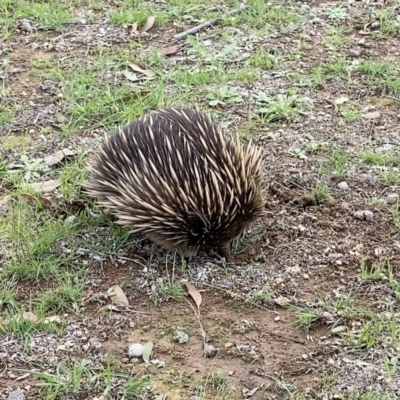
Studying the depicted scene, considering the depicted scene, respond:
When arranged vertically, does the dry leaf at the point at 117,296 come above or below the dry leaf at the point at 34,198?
below

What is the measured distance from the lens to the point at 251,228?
3.36m

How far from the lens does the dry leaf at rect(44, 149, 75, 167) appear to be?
3756 millimetres

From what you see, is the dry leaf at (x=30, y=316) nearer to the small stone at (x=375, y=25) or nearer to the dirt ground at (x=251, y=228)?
the dirt ground at (x=251, y=228)

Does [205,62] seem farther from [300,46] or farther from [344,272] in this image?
[344,272]

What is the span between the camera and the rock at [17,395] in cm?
255

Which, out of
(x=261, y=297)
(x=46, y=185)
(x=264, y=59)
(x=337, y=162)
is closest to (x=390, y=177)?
(x=337, y=162)

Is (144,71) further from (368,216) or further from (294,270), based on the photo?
(294,270)

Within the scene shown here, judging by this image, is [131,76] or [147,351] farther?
[131,76]

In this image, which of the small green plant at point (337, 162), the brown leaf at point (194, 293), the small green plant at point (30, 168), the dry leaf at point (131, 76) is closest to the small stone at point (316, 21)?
the dry leaf at point (131, 76)

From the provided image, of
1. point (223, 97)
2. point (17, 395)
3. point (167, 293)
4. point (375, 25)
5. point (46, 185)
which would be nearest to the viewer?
point (17, 395)

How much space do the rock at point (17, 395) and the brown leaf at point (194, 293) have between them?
72 centimetres

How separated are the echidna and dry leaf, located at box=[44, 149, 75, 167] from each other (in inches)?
23.4

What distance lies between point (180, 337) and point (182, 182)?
59 centimetres

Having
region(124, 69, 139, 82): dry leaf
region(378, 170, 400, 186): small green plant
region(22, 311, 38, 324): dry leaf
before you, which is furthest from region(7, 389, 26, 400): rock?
region(124, 69, 139, 82): dry leaf
